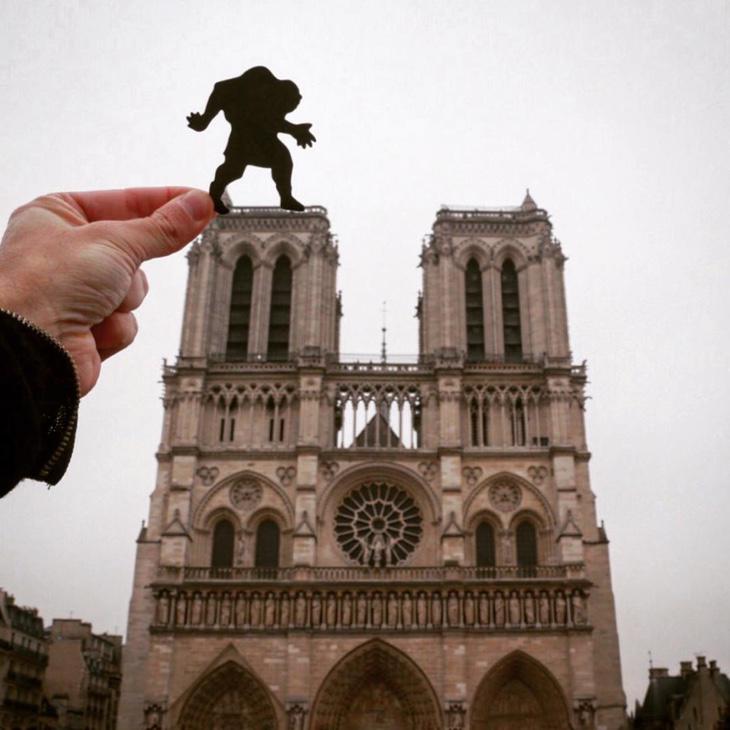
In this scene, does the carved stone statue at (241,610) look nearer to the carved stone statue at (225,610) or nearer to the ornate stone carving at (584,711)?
the carved stone statue at (225,610)

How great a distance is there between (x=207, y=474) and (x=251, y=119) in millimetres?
30263

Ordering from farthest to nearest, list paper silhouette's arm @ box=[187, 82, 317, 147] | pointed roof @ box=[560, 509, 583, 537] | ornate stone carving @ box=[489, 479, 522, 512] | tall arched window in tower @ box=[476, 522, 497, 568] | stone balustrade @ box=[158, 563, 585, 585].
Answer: ornate stone carving @ box=[489, 479, 522, 512]
tall arched window in tower @ box=[476, 522, 497, 568]
pointed roof @ box=[560, 509, 583, 537]
stone balustrade @ box=[158, 563, 585, 585]
paper silhouette's arm @ box=[187, 82, 317, 147]

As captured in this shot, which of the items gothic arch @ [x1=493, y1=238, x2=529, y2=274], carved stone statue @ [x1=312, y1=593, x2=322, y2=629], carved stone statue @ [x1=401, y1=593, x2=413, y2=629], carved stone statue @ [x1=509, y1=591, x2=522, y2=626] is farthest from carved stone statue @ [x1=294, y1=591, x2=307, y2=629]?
gothic arch @ [x1=493, y1=238, x2=529, y2=274]

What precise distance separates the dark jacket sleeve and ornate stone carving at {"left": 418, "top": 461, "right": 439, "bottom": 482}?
1195 inches

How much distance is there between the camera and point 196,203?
1.93 m

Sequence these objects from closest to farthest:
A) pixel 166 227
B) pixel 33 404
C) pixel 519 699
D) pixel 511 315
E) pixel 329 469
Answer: pixel 33 404 < pixel 166 227 < pixel 519 699 < pixel 329 469 < pixel 511 315

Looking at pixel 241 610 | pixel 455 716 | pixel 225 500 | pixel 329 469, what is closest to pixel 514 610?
pixel 455 716

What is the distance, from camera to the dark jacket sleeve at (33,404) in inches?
59.5

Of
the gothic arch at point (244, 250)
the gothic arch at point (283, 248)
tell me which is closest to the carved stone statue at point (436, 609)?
the gothic arch at point (283, 248)

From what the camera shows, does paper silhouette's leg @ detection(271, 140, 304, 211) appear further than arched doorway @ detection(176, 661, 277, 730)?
No

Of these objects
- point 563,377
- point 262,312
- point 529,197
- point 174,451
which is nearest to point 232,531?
point 174,451

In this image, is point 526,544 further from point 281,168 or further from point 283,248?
point 281,168

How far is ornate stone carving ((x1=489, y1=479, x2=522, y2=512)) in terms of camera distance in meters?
31.3

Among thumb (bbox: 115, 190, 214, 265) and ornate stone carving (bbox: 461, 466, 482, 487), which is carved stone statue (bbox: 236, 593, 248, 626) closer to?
ornate stone carving (bbox: 461, 466, 482, 487)
